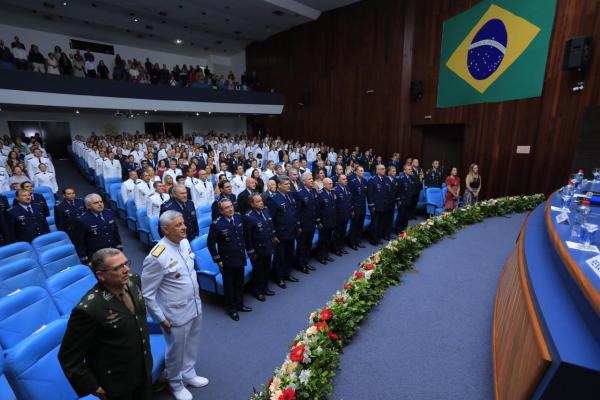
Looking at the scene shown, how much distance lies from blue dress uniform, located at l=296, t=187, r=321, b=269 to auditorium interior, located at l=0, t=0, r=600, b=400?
3 centimetres

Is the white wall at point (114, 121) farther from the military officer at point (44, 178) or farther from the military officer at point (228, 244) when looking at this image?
the military officer at point (228, 244)

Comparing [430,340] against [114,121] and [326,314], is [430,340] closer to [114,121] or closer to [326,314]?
[326,314]

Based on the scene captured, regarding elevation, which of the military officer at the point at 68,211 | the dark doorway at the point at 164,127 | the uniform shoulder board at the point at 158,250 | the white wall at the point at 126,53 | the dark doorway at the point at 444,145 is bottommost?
the military officer at the point at 68,211

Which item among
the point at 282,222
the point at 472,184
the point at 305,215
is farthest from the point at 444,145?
A: the point at 282,222

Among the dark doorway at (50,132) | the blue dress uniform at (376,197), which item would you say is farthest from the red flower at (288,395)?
the dark doorway at (50,132)

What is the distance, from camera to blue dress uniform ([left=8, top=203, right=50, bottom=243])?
406 cm

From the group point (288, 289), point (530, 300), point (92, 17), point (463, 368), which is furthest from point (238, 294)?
point (92, 17)

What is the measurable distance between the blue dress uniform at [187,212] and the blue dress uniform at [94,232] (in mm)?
721

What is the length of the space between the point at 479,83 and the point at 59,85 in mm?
12279

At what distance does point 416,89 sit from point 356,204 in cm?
578

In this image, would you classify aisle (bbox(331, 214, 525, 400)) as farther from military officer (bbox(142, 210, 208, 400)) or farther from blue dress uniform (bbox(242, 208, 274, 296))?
blue dress uniform (bbox(242, 208, 274, 296))

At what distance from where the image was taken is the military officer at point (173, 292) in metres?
2.17

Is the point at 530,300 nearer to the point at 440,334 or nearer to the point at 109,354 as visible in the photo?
the point at 440,334

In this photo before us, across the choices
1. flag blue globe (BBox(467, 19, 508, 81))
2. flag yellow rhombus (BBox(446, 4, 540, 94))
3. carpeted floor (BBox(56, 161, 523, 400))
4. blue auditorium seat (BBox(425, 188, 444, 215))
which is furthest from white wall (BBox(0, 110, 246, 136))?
carpeted floor (BBox(56, 161, 523, 400))
